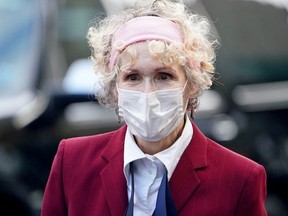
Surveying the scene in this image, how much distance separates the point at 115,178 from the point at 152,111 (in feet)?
0.80

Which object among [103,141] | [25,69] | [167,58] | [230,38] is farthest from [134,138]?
[230,38]

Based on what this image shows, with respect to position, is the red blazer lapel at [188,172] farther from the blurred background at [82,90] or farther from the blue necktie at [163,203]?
the blurred background at [82,90]

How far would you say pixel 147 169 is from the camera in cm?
353

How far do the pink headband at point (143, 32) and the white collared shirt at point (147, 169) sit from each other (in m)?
0.30

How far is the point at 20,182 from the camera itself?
6367mm

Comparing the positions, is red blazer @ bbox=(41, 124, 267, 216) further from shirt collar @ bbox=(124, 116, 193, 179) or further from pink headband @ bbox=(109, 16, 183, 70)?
pink headband @ bbox=(109, 16, 183, 70)

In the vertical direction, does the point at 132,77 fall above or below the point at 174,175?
above

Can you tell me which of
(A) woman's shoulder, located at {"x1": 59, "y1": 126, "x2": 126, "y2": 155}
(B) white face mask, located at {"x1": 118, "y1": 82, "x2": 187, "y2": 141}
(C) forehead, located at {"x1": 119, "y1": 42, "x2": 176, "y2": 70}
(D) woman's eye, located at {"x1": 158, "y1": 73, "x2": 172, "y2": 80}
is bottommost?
(A) woman's shoulder, located at {"x1": 59, "y1": 126, "x2": 126, "y2": 155}

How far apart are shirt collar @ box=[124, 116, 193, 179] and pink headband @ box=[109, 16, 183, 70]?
26 cm

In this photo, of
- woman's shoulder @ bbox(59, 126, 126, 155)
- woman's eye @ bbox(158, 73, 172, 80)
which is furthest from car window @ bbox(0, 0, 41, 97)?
woman's eye @ bbox(158, 73, 172, 80)

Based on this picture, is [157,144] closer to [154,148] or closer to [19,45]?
[154,148]

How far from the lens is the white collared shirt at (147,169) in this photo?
3.48m

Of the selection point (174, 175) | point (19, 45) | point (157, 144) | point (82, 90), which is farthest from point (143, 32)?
point (19, 45)

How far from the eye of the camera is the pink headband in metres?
3.48
